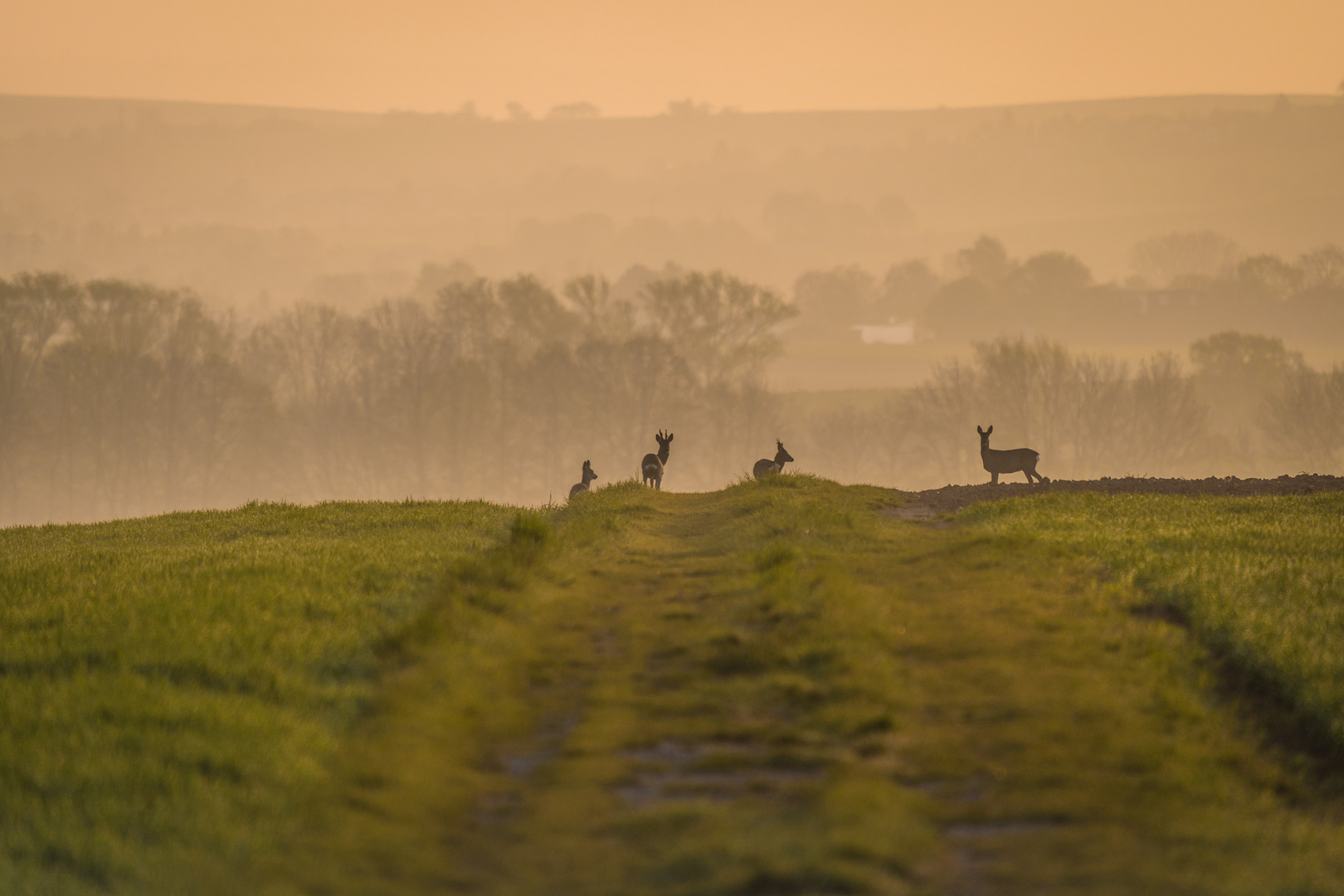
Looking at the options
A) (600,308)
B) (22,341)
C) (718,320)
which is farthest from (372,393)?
(718,320)

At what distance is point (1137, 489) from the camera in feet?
93.1

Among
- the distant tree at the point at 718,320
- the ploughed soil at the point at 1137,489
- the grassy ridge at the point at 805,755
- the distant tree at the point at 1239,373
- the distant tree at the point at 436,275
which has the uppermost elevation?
the distant tree at the point at 436,275

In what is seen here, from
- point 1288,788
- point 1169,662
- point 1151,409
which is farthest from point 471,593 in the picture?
point 1151,409

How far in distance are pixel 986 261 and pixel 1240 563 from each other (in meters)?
115

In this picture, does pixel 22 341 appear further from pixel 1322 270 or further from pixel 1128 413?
pixel 1322 270

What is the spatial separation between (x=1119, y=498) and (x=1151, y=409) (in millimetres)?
69195

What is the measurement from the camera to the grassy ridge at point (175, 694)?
26.1ft

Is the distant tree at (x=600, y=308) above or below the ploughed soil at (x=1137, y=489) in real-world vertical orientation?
above

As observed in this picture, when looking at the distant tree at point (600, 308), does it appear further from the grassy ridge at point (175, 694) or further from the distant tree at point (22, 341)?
the grassy ridge at point (175, 694)

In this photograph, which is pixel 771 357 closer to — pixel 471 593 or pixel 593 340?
pixel 593 340

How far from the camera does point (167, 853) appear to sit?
7.74m

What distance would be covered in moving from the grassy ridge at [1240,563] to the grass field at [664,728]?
4.3 inches

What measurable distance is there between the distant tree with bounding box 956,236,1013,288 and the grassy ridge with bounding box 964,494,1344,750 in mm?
103860

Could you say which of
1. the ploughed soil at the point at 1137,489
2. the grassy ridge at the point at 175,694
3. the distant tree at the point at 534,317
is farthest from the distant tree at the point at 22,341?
the ploughed soil at the point at 1137,489
